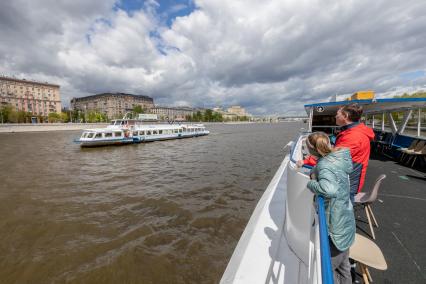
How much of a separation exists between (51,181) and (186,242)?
10.2 m

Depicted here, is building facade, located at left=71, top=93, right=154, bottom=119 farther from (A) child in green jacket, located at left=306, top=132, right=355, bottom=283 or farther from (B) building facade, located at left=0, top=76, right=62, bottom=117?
(A) child in green jacket, located at left=306, top=132, right=355, bottom=283

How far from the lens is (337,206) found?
208cm

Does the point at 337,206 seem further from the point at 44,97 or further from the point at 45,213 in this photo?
the point at 44,97

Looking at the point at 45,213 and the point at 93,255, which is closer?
the point at 93,255

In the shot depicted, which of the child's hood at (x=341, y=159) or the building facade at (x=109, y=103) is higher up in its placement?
the building facade at (x=109, y=103)

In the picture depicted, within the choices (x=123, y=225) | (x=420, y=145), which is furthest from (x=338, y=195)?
(x=420, y=145)

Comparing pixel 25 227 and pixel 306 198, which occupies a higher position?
pixel 306 198

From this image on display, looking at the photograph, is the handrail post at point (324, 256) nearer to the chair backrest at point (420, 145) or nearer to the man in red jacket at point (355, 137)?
the man in red jacket at point (355, 137)

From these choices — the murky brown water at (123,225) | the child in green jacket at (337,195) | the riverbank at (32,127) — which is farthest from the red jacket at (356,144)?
the riverbank at (32,127)

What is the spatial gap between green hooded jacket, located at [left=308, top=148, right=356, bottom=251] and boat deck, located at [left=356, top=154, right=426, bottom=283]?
5.43 feet

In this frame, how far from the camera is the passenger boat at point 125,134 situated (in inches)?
1001

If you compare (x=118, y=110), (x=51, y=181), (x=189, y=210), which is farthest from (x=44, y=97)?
(x=189, y=210)

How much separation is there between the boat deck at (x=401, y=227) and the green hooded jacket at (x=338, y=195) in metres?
1.66

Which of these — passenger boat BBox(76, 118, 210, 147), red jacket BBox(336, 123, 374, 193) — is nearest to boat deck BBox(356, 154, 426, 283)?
red jacket BBox(336, 123, 374, 193)
